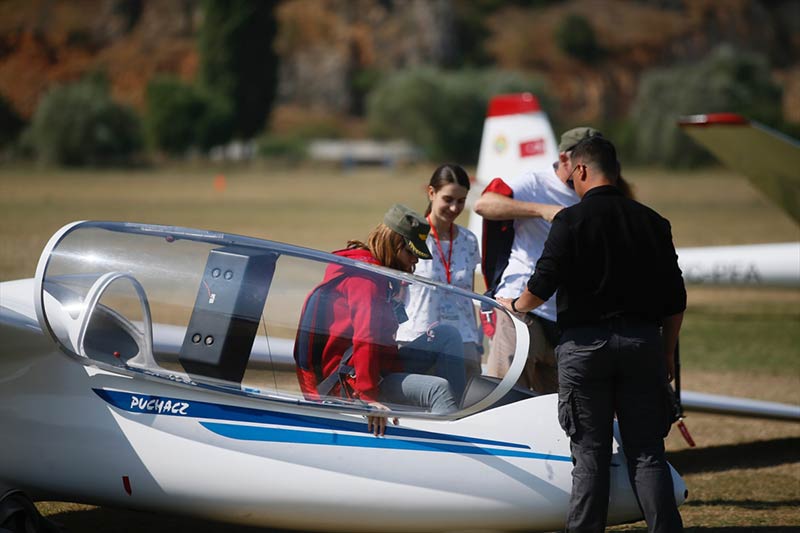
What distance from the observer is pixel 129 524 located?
546 centimetres

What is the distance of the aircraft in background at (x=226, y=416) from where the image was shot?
424 centimetres

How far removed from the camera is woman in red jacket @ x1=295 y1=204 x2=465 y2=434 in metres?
4.33

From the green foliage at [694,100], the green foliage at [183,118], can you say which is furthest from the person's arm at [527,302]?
the green foliage at [183,118]

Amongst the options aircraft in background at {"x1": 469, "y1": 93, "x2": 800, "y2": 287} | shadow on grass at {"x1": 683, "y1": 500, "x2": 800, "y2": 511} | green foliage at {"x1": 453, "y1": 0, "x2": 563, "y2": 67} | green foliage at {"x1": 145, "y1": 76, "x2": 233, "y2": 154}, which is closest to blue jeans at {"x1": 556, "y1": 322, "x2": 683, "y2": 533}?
shadow on grass at {"x1": 683, "y1": 500, "x2": 800, "y2": 511}

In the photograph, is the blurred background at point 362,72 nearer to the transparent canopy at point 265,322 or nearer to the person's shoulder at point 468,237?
the person's shoulder at point 468,237

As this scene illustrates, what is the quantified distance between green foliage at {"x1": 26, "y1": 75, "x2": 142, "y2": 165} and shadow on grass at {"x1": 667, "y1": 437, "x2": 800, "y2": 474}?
238 feet

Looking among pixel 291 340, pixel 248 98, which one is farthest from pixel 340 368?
pixel 248 98

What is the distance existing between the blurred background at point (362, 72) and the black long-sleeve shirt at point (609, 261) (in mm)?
66714

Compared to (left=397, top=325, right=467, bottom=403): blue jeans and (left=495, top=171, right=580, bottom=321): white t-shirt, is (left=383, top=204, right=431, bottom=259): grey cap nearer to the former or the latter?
(left=397, top=325, right=467, bottom=403): blue jeans

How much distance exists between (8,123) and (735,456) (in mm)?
101910

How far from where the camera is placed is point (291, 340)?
181 inches

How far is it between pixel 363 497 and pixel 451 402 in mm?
570

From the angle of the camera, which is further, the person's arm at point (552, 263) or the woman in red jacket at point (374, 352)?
the woman in red jacket at point (374, 352)

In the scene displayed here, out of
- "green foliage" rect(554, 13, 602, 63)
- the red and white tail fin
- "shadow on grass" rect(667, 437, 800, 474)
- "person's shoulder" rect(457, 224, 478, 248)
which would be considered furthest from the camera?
"green foliage" rect(554, 13, 602, 63)
